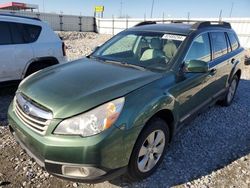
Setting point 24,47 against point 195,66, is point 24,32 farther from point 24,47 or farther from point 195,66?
point 195,66

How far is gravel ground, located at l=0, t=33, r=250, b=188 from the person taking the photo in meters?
3.14

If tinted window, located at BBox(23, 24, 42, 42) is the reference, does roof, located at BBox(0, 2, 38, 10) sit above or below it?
below

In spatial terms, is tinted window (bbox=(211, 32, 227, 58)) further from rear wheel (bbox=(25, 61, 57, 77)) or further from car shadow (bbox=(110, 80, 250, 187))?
rear wheel (bbox=(25, 61, 57, 77))

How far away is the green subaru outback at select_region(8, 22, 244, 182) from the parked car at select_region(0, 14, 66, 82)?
1.93m

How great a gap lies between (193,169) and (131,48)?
2.04m

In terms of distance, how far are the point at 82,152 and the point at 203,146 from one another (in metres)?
2.34

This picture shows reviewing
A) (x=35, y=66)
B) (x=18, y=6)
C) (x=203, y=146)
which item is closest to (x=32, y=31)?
(x=35, y=66)

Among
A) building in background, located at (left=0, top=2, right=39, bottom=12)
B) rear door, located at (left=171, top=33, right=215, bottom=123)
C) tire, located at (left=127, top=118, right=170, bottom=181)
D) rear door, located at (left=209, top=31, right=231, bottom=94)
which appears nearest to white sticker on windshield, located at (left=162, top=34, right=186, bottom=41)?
rear door, located at (left=171, top=33, right=215, bottom=123)

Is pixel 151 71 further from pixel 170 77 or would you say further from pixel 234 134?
pixel 234 134

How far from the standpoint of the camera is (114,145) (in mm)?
2473

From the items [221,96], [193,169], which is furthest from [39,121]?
[221,96]

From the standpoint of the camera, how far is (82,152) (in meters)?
2.39

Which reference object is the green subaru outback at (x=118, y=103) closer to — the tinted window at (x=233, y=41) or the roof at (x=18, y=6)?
the tinted window at (x=233, y=41)

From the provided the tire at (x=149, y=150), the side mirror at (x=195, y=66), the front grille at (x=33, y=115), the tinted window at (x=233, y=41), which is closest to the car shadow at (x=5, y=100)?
the front grille at (x=33, y=115)
